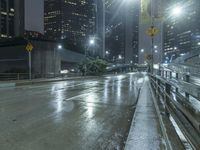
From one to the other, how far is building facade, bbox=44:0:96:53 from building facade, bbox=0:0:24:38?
23.0 m

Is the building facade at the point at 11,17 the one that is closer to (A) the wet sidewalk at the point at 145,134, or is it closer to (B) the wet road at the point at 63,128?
(B) the wet road at the point at 63,128

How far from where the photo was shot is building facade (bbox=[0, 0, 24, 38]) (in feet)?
393

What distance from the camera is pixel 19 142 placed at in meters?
6.32

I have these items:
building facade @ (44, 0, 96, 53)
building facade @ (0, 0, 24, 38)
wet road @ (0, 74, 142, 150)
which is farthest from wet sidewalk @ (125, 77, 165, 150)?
building facade @ (44, 0, 96, 53)

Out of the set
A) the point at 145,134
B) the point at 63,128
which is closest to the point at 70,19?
the point at 63,128

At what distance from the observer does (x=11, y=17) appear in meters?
127

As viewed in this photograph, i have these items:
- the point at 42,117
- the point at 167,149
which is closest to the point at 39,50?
the point at 42,117

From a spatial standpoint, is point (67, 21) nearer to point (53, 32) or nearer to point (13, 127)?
point (53, 32)

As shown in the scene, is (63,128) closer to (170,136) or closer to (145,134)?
(145,134)

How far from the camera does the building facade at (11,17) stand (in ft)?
393

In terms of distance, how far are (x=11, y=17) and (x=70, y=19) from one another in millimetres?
34944

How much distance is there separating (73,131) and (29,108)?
449 centimetres

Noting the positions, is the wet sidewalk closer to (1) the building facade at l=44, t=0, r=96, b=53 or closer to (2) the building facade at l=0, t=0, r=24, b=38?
(2) the building facade at l=0, t=0, r=24, b=38

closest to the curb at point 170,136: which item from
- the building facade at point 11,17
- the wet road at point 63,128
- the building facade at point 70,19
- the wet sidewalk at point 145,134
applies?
the wet sidewalk at point 145,134
